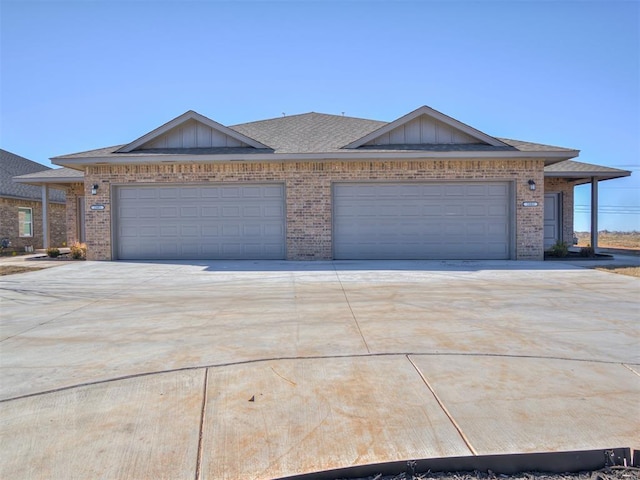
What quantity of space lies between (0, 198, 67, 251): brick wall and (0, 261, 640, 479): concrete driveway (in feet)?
49.9

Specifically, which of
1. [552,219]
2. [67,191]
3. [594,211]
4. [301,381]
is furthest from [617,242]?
[67,191]

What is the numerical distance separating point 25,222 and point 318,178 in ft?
53.8

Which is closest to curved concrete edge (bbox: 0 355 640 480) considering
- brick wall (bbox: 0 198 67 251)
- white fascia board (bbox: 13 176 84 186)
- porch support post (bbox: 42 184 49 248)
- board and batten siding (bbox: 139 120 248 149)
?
board and batten siding (bbox: 139 120 248 149)

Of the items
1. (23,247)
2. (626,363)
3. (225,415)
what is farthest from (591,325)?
(23,247)

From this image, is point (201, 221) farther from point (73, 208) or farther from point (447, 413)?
point (447, 413)

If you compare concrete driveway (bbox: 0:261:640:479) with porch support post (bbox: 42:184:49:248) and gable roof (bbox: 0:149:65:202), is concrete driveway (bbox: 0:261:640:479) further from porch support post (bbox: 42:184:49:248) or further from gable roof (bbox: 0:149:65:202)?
gable roof (bbox: 0:149:65:202)

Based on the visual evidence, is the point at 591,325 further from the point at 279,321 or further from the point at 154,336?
the point at 154,336

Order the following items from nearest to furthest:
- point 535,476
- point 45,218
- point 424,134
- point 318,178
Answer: point 535,476
point 318,178
point 424,134
point 45,218

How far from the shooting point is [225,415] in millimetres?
3113

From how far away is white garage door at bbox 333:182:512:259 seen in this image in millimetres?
13453

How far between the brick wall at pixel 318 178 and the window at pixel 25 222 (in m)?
9.92

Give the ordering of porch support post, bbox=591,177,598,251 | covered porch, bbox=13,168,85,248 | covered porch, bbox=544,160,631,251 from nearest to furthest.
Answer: porch support post, bbox=591,177,598,251, covered porch, bbox=13,168,85,248, covered porch, bbox=544,160,631,251

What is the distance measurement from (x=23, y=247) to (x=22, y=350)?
19320mm

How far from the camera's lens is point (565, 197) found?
1822 centimetres
